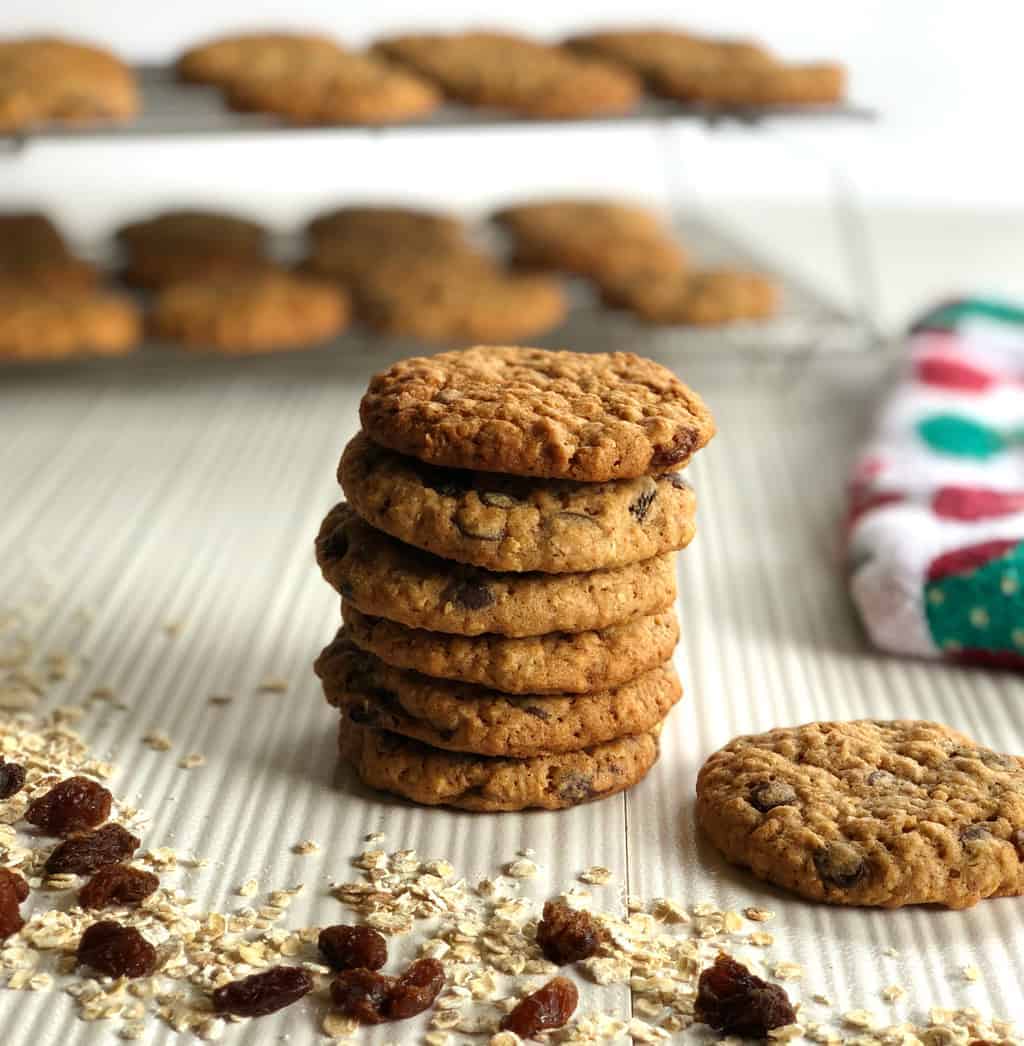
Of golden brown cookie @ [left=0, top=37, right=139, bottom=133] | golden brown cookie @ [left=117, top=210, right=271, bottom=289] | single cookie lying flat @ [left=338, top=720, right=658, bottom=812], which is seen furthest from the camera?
golden brown cookie @ [left=117, top=210, right=271, bottom=289]

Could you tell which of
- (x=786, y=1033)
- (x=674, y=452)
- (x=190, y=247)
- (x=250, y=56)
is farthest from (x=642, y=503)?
(x=190, y=247)

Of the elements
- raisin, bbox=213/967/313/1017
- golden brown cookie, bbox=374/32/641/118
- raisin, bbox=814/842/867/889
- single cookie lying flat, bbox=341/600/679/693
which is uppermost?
golden brown cookie, bbox=374/32/641/118

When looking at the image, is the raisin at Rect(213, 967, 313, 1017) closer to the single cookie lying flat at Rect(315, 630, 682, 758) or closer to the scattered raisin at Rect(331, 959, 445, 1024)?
the scattered raisin at Rect(331, 959, 445, 1024)

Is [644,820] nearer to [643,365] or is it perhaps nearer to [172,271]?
[643,365]

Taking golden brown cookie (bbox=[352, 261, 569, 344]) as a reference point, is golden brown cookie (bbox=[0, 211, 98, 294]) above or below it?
below

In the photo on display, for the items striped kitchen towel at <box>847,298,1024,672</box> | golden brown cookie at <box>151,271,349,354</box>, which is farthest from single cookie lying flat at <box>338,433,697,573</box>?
golden brown cookie at <box>151,271,349,354</box>

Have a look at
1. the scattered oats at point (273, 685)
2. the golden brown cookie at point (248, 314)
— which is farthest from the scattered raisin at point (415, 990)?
the golden brown cookie at point (248, 314)
